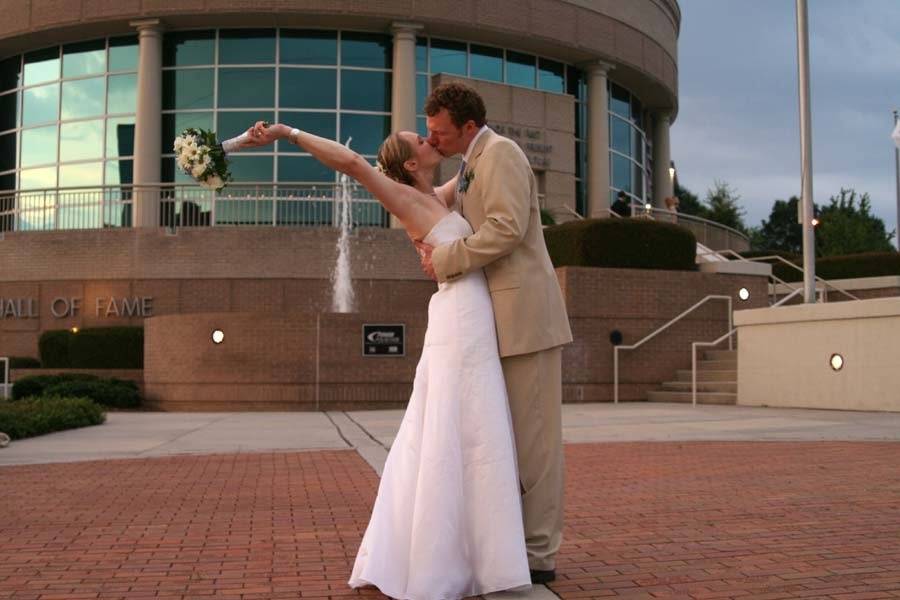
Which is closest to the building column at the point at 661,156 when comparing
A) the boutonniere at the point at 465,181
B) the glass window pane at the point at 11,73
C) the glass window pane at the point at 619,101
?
the glass window pane at the point at 619,101

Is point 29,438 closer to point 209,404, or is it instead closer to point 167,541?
point 209,404

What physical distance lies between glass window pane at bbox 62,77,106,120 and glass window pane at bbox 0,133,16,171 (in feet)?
6.70

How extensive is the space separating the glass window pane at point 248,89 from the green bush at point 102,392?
1075 cm

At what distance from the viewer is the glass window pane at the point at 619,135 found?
31.1 metres

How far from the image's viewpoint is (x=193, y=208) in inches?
928

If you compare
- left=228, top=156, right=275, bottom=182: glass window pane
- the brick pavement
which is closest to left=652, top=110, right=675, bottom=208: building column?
left=228, top=156, right=275, bottom=182: glass window pane

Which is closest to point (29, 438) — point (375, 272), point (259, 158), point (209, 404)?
point (209, 404)

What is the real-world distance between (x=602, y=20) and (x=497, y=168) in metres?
25.6

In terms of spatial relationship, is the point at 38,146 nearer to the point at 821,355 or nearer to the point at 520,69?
the point at 520,69

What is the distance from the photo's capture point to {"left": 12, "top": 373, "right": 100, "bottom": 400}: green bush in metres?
18.0

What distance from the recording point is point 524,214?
13.4ft

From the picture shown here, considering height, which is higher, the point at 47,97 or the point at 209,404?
the point at 47,97

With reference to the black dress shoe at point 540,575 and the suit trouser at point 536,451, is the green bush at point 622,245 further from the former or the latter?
the black dress shoe at point 540,575

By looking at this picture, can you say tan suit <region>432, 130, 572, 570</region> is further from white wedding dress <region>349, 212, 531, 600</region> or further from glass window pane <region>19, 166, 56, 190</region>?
glass window pane <region>19, 166, 56, 190</region>
